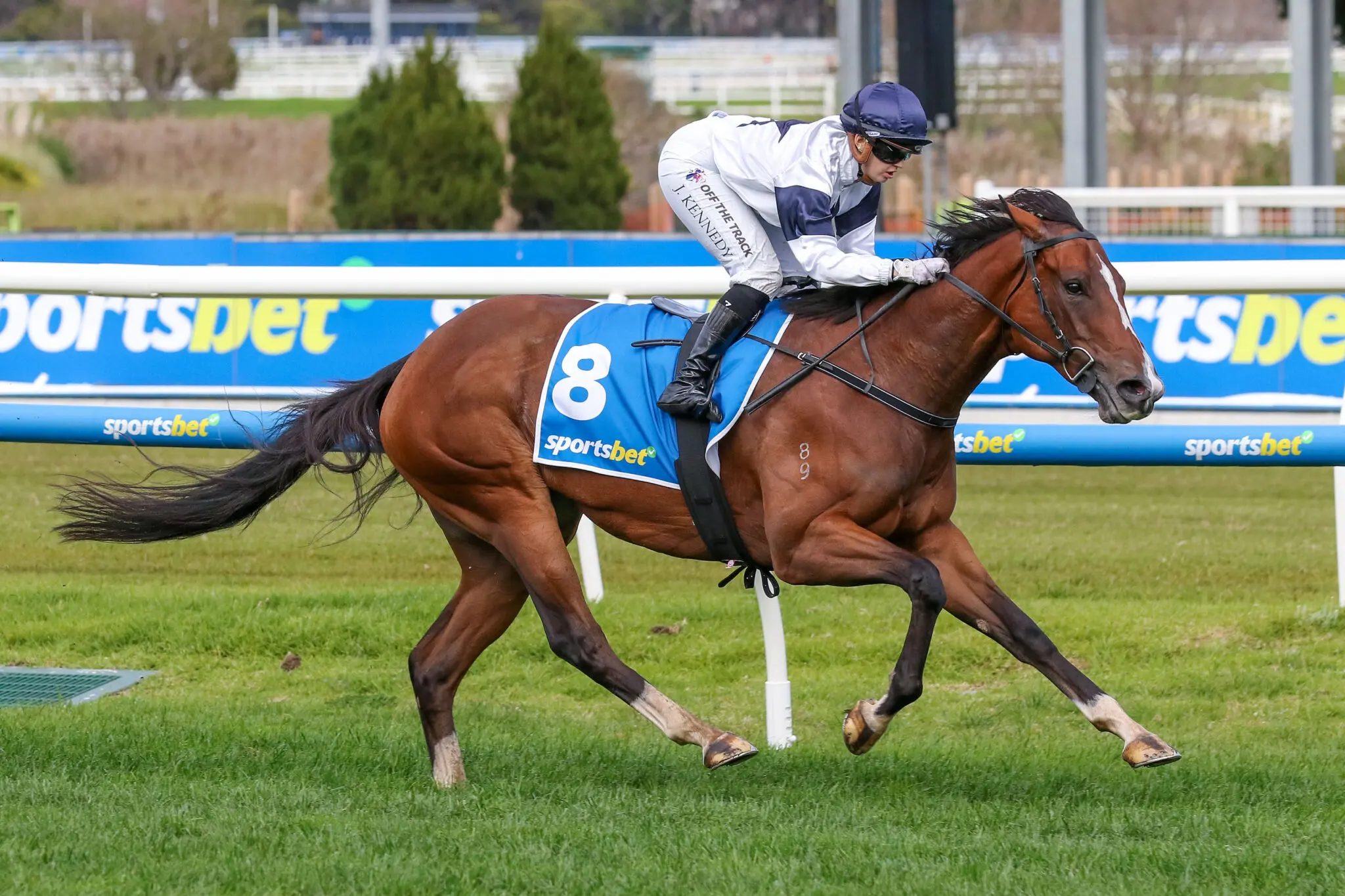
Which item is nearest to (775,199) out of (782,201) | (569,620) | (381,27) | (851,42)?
(782,201)

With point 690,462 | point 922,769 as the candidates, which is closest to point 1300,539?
point 922,769

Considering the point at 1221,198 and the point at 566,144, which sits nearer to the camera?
the point at 1221,198

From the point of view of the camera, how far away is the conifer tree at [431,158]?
23.1 meters

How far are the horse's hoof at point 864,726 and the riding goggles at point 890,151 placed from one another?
133cm

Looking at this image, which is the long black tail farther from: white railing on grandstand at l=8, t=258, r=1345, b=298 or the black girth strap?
the black girth strap

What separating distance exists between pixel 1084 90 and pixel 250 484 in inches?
561

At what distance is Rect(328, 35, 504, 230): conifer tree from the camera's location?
23078mm

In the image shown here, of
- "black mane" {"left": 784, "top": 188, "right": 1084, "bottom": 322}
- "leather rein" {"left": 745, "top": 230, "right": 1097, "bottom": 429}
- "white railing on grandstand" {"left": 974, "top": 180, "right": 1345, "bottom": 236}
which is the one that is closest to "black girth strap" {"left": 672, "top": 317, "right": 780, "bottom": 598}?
"leather rein" {"left": 745, "top": 230, "right": 1097, "bottom": 429}

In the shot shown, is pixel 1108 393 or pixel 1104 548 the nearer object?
pixel 1108 393

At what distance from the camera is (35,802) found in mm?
4168

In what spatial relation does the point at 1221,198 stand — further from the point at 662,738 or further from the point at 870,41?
the point at 662,738

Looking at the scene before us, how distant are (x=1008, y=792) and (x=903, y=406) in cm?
99

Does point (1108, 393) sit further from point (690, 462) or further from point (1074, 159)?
point (1074, 159)

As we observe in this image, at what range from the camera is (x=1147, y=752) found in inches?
156
